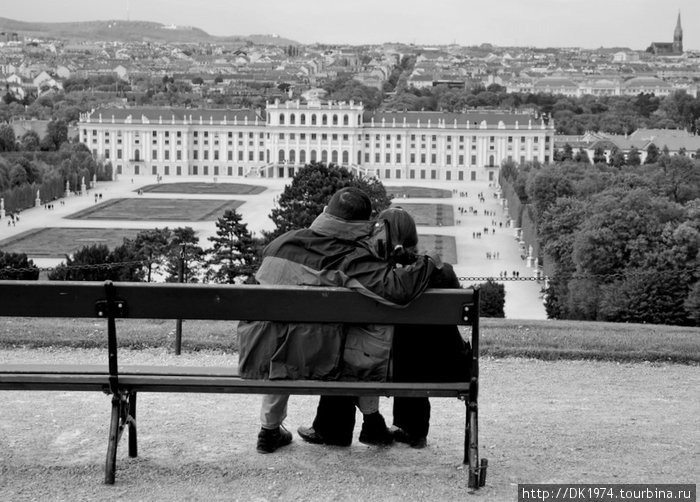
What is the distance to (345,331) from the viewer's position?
463 cm

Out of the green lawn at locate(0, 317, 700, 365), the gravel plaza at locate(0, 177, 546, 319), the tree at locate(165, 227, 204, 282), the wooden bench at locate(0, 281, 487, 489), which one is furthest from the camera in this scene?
the gravel plaza at locate(0, 177, 546, 319)

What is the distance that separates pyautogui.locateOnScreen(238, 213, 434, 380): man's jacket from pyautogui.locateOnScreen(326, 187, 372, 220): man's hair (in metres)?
0.02

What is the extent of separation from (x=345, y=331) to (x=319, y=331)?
0.10m

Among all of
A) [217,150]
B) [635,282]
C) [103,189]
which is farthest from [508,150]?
[635,282]

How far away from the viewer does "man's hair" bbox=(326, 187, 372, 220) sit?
4.68 m

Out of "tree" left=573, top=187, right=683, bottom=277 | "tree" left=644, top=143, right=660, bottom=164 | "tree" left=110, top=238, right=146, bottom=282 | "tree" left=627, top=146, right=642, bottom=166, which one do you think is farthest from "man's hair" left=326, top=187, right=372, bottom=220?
"tree" left=644, top=143, right=660, bottom=164

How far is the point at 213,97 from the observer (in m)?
104

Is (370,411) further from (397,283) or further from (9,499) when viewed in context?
(9,499)

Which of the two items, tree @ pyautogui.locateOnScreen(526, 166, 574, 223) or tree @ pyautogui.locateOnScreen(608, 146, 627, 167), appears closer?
tree @ pyautogui.locateOnScreen(526, 166, 574, 223)

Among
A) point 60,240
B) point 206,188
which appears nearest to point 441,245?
point 60,240

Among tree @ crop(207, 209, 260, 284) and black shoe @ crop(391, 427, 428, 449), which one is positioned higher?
black shoe @ crop(391, 427, 428, 449)

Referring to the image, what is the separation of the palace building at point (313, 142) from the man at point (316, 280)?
5765cm

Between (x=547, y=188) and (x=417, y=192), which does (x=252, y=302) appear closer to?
(x=547, y=188)

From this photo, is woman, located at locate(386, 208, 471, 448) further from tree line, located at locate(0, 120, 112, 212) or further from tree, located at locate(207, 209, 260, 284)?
tree line, located at locate(0, 120, 112, 212)
